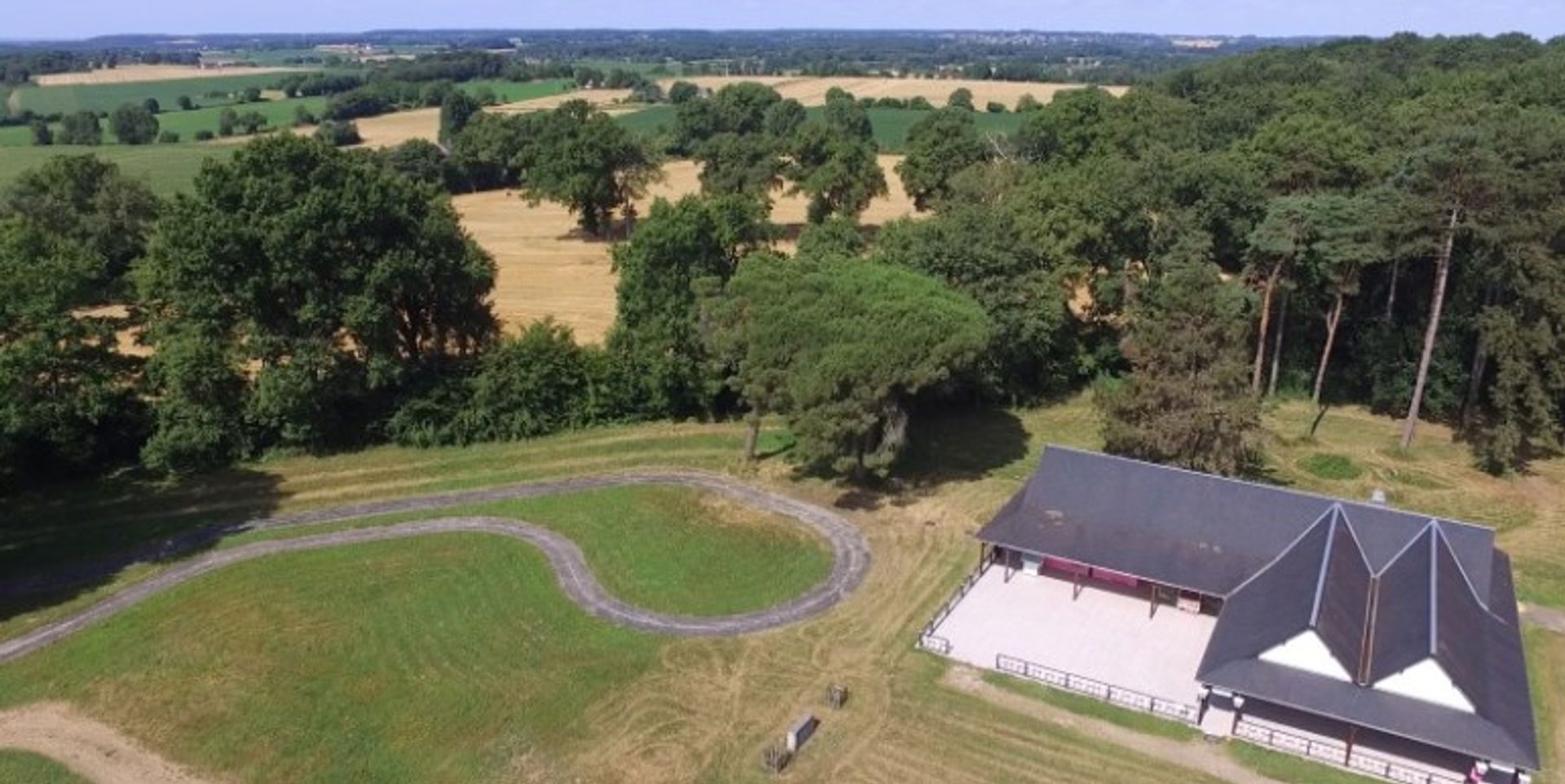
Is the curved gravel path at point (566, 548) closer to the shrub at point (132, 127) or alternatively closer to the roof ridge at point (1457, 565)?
the roof ridge at point (1457, 565)

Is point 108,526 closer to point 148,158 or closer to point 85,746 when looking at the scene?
point 85,746

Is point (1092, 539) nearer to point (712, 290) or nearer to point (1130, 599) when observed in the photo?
point (1130, 599)

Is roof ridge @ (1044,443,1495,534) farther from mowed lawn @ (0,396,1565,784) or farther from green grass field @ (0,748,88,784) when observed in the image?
green grass field @ (0,748,88,784)

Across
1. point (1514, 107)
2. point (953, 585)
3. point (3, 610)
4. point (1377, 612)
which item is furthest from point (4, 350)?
point (1514, 107)

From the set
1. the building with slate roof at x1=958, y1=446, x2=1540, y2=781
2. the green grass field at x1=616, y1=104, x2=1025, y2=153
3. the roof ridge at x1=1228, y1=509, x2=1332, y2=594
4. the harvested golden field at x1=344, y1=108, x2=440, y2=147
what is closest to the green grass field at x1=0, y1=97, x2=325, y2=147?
the harvested golden field at x1=344, y1=108, x2=440, y2=147

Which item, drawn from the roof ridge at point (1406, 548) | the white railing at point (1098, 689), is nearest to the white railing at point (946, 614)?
the white railing at point (1098, 689)

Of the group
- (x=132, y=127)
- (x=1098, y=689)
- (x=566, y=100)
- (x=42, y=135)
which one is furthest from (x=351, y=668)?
(x=566, y=100)
